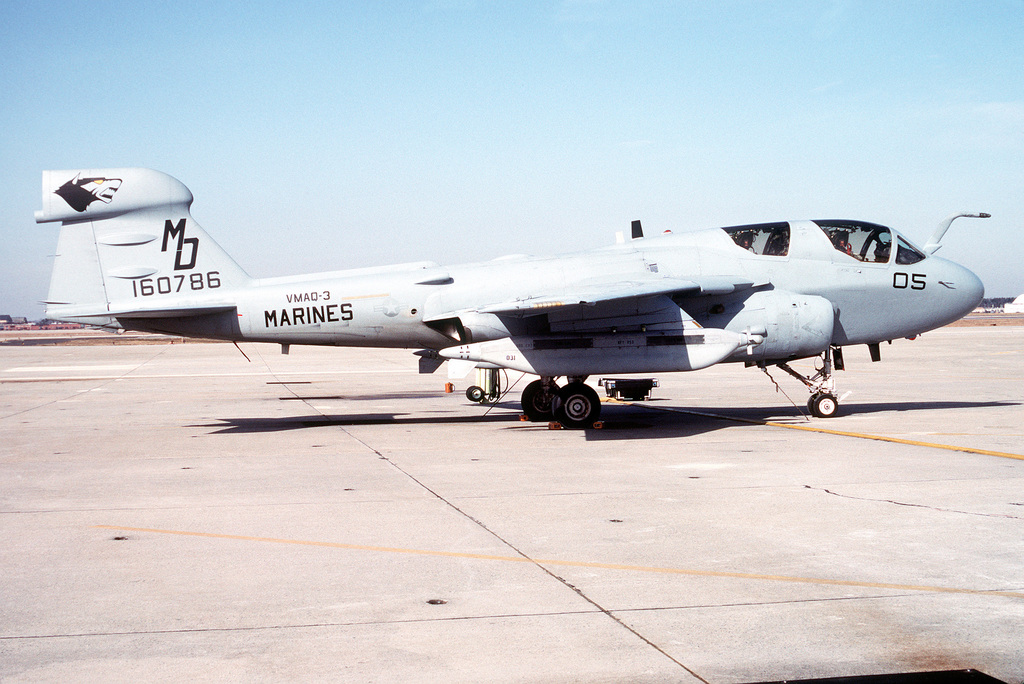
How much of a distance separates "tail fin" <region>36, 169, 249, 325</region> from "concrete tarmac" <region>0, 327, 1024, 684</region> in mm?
2352

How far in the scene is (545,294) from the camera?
15.4 metres

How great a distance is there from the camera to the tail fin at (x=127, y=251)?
15094mm

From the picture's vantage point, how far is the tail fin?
15094mm

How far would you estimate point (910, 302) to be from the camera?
52.4ft

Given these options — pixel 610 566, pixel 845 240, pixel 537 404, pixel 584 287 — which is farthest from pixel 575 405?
pixel 610 566

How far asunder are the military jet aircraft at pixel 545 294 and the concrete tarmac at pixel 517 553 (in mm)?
1453

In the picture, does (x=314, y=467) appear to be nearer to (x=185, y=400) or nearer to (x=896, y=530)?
(x=896, y=530)

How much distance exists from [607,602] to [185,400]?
19137 millimetres

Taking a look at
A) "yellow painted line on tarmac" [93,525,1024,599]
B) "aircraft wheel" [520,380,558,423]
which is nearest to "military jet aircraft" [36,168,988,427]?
"aircraft wheel" [520,380,558,423]

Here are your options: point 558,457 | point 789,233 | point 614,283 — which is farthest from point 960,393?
point 558,457

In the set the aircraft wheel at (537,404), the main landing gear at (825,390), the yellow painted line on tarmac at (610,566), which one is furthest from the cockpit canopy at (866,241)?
the yellow painted line on tarmac at (610,566)

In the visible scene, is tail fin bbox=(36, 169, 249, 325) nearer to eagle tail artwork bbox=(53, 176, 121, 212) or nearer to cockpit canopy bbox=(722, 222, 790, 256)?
eagle tail artwork bbox=(53, 176, 121, 212)

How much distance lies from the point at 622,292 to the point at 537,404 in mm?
3956

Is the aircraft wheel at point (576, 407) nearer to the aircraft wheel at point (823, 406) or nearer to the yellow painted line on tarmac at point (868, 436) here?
the yellow painted line on tarmac at point (868, 436)
